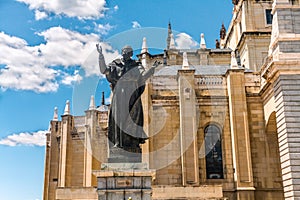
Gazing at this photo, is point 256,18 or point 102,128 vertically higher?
point 256,18

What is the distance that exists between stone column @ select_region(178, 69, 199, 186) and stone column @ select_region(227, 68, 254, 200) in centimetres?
231

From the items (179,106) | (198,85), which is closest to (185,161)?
(179,106)

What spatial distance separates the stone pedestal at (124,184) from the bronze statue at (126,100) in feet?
2.53

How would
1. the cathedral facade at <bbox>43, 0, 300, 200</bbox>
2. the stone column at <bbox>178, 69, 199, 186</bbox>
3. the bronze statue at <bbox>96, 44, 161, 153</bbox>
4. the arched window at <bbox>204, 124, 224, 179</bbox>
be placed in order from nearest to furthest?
the bronze statue at <bbox>96, 44, 161, 153</bbox>
the cathedral facade at <bbox>43, 0, 300, 200</bbox>
the stone column at <bbox>178, 69, 199, 186</bbox>
the arched window at <bbox>204, 124, 224, 179</bbox>

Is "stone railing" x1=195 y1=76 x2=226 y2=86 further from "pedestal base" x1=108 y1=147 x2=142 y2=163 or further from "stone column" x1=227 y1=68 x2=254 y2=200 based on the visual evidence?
"pedestal base" x1=108 y1=147 x2=142 y2=163

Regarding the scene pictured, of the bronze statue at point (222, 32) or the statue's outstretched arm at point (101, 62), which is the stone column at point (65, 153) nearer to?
the statue's outstretched arm at point (101, 62)

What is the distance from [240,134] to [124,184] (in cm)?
1660

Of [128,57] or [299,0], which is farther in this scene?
[299,0]

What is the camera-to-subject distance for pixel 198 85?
2531cm

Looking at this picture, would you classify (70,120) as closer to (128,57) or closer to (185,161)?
(185,161)

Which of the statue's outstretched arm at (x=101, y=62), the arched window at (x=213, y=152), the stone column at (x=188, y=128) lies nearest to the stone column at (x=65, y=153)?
the stone column at (x=188, y=128)

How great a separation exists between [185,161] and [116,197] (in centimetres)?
1553

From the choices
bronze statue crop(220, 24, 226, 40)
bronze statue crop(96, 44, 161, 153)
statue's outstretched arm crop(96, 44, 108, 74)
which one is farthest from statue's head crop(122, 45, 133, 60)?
bronze statue crop(220, 24, 226, 40)

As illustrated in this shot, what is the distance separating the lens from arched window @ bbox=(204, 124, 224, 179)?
2439cm
